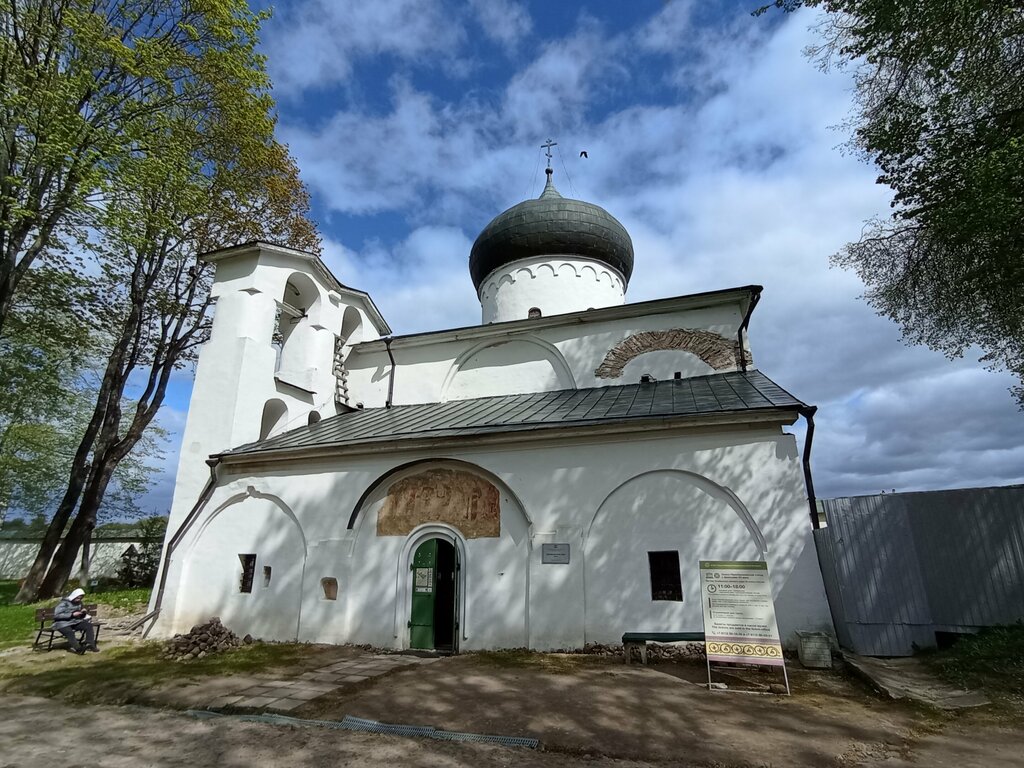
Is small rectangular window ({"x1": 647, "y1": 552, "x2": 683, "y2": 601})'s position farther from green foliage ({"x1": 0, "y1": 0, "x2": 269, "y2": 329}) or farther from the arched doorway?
green foliage ({"x1": 0, "y1": 0, "x2": 269, "y2": 329})

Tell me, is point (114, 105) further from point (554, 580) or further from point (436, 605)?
point (554, 580)

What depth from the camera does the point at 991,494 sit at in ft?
23.2

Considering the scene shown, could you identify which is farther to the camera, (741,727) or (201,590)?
(201,590)

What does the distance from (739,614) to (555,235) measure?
11372 millimetres

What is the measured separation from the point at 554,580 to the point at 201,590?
6791mm

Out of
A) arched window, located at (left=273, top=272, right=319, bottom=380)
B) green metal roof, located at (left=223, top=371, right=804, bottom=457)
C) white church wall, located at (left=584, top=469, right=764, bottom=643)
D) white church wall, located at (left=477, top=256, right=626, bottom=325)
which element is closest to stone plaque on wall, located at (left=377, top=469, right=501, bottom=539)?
green metal roof, located at (left=223, top=371, right=804, bottom=457)

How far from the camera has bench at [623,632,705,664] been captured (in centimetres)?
718

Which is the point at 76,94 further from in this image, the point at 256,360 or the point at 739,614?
the point at 739,614

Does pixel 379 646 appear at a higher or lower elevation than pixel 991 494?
lower

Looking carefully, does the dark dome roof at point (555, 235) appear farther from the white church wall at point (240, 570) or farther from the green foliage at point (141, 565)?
the green foliage at point (141, 565)

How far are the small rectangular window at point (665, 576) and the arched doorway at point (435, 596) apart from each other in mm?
3059

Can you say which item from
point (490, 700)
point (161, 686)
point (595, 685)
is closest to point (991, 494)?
point (595, 685)

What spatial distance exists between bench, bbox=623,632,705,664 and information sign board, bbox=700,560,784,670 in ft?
3.11

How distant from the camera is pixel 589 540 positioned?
8227 mm
